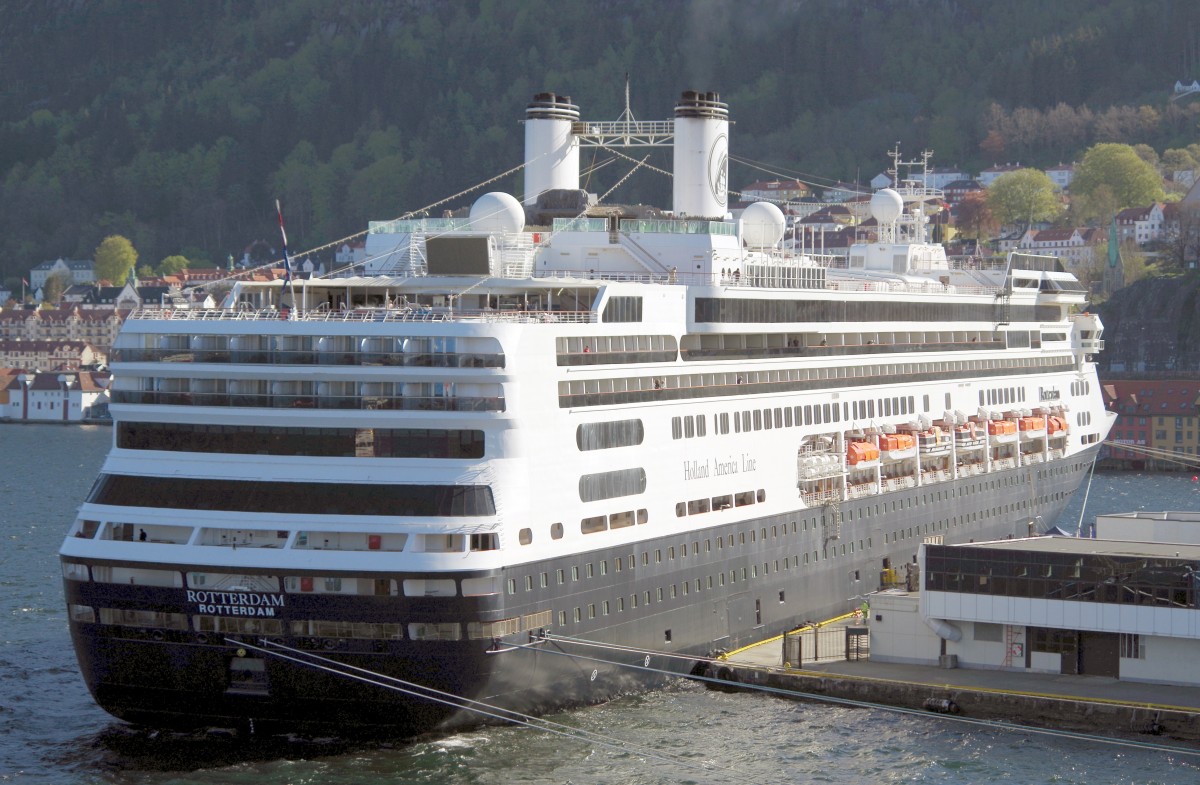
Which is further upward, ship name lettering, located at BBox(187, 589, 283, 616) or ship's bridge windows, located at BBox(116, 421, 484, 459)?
ship's bridge windows, located at BBox(116, 421, 484, 459)

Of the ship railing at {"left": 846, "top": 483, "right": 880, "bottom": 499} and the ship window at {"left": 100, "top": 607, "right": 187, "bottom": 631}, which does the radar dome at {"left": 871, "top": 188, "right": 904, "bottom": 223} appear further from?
the ship window at {"left": 100, "top": 607, "right": 187, "bottom": 631}

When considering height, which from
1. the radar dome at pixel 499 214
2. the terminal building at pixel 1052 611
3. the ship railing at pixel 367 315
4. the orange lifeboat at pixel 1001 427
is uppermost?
the radar dome at pixel 499 214

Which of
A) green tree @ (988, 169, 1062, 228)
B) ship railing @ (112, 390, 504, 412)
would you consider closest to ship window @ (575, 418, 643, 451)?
ship railing @ (112, 390, 504, 412)

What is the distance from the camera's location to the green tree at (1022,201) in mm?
163875

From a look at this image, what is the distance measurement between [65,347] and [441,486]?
151m

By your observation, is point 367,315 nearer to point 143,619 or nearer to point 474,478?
point 474,478

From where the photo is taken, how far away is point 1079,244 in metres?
156

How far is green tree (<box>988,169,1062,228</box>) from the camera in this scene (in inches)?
6452

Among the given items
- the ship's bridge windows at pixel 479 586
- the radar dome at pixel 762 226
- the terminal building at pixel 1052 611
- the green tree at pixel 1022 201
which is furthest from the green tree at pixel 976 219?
the ship's bridge windows at pixel 479 586

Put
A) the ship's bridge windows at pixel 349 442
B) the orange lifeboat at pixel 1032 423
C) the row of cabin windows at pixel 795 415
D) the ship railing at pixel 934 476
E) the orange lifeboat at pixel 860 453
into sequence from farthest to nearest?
1. the orange lifeboat at pixel 1032 423
2. the ship railing at pixel 934 476
3. the orange lifeboat at pixel 860 453
4. the row of cabin windows at pixel 795 415
5. the ship's bridge windows at pixel 349 442

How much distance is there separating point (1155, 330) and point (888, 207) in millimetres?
75691

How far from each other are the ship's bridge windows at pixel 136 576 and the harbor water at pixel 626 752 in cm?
291

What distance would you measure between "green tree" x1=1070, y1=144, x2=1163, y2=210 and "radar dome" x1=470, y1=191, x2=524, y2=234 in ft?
461

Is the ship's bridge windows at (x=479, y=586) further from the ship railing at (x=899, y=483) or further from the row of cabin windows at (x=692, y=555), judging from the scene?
the ship railing at (x=899, y=483)
